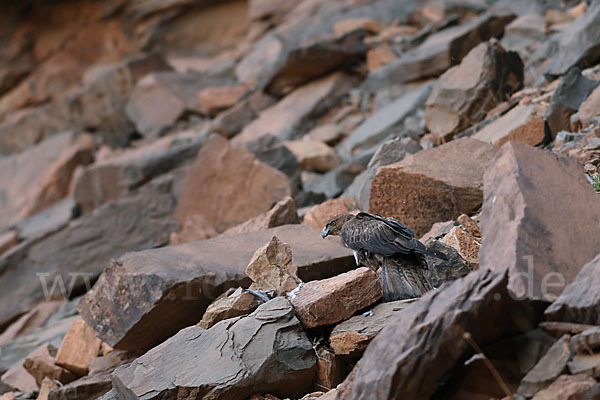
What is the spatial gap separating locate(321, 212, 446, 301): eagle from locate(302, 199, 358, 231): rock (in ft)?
4.50

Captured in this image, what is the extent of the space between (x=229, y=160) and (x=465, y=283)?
3.85 m

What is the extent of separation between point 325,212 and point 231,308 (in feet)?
5.00

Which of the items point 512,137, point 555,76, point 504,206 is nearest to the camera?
point 504,206

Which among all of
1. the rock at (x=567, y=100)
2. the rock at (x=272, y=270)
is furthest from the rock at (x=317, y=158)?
the rock at (x=272, y=270)

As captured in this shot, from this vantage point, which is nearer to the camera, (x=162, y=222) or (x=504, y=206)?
(x=504, y=206)

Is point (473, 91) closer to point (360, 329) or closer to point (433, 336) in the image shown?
point (360, 329)

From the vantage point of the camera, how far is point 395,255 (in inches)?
114

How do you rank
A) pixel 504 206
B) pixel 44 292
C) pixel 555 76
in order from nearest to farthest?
pixel 504 206 → pixel 555 76 → pixel 44 292

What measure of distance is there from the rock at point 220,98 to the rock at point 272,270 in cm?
672

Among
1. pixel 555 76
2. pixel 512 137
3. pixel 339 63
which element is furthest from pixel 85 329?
pixel 339 63

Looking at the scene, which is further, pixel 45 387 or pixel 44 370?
pixel 44 370

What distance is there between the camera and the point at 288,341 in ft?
8.95

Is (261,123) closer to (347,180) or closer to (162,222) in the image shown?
(162,222)

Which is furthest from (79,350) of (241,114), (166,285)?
(241,114)
